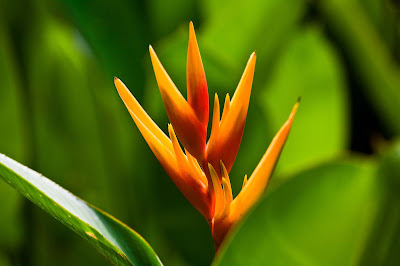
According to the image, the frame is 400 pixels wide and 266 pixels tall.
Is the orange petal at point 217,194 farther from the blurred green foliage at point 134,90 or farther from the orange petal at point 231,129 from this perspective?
the blurred green foliage at point 134,90

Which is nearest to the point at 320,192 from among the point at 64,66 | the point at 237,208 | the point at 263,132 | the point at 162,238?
the point at 237,208

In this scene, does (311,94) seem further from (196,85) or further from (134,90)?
(196,85)

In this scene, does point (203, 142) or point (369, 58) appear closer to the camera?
point (203, 142)

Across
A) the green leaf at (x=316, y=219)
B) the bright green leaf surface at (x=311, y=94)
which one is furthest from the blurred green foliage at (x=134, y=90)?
the green leaf at (x=316, y=219)

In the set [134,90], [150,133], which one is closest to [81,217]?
[150,133]

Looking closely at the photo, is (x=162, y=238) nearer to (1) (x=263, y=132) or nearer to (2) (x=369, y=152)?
(1) (x=263, y=132)

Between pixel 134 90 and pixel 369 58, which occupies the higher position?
pixel 134 90
